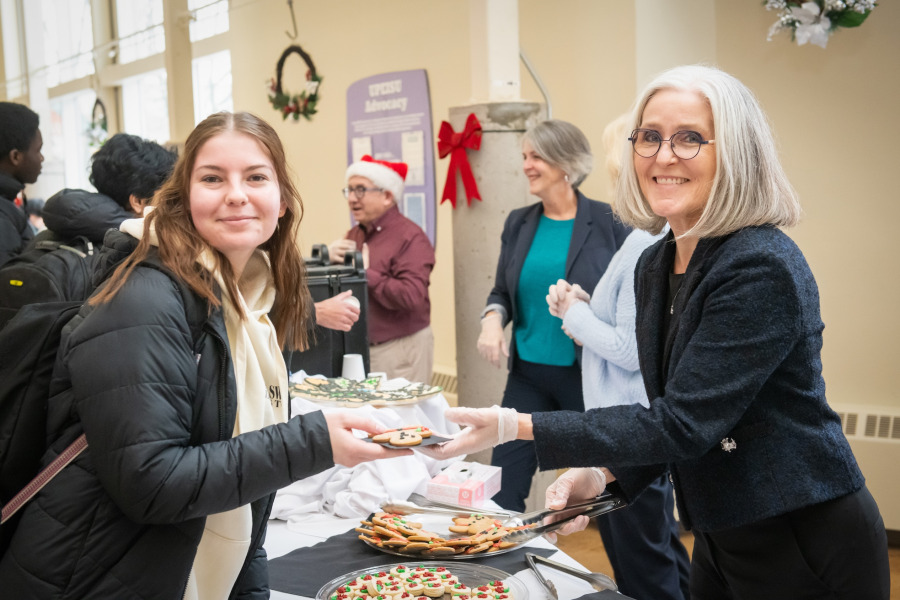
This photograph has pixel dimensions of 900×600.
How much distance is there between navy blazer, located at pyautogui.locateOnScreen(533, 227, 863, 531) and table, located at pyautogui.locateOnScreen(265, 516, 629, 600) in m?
0.26

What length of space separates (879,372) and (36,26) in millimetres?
11945

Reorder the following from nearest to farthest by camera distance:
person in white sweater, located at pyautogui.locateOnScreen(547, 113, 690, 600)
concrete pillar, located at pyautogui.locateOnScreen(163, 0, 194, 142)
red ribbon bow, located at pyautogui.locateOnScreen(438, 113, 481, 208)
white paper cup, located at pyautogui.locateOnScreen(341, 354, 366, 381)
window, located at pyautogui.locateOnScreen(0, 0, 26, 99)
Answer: person in white sweater, located at pyautogui.locateOnScreen(547, 113, 690, 600) < white paper cup, located at pyautogui.locateOnScreen(341, 354, 366, 381) < red ribbon bow, located at pyautogui.locateOnScreen(438, 113, 481, 208) < concrete pillar, located at pyautogui.locateOnScreen(163, 0, 194, 142) < window, located at pyautogui.locateOnScreen(0, 0, 26, 99)

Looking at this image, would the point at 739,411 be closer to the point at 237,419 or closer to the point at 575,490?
the point at 575,490

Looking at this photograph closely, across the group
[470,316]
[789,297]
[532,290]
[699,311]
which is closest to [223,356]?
[699,311]

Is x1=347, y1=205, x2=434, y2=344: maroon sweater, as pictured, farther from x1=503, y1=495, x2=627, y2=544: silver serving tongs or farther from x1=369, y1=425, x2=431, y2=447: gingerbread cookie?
x1=369, y1=425, x2=431, y2=447: gingerbread cookie

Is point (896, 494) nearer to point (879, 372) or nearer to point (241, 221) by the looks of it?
point (879, 372)

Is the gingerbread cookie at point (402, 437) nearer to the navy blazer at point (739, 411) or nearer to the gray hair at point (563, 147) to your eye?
the navy blazer at point (739, 411)

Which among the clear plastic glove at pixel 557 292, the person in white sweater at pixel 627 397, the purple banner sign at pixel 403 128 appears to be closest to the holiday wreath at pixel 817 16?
the person in white sweater at pixel 627 397

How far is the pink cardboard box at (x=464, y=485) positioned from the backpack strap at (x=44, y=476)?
3.32ft

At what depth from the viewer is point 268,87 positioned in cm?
762

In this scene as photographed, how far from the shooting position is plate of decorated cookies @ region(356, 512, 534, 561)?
1745 millimetres

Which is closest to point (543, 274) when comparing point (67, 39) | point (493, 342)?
point (493, 342)

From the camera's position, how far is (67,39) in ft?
39.1

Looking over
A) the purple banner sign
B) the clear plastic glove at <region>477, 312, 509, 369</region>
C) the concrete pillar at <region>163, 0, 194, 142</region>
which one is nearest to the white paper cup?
the clear plastic glove at <region>477, 312, 509, 369</region>
